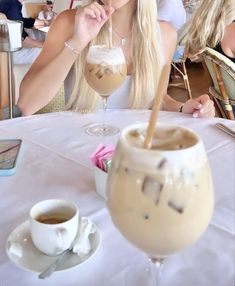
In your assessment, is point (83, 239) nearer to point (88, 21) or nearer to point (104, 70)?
point (104, 70)

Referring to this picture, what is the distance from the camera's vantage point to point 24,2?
554 centimetres

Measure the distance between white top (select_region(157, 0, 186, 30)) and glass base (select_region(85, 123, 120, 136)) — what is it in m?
2.02

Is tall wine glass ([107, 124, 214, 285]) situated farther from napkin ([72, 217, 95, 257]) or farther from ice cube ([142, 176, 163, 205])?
napkin ([72, 217, 95, 257])

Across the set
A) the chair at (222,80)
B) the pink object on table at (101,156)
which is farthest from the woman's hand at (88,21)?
the chair at (222,80)

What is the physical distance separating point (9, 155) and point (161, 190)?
589 millimetres

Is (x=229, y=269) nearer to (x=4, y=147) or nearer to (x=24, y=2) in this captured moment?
(x=4, y=147)

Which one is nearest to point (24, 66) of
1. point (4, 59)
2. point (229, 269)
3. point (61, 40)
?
point (4, 59)

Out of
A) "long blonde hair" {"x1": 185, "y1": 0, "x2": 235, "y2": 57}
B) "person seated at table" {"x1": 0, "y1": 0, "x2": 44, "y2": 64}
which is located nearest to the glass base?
"long blonde hair" {"x1": 185, "y1": 0, "x2": 235, "y2": 57}

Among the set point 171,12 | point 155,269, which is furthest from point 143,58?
point 171,12

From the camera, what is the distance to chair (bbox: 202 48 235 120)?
75.0 inches

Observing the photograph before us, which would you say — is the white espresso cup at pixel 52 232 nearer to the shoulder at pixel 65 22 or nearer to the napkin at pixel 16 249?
the napkin at pixel 16 249

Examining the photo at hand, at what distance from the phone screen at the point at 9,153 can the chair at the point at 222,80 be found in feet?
3.66

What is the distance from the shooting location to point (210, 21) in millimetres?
2277

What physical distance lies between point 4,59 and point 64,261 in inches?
61.4
